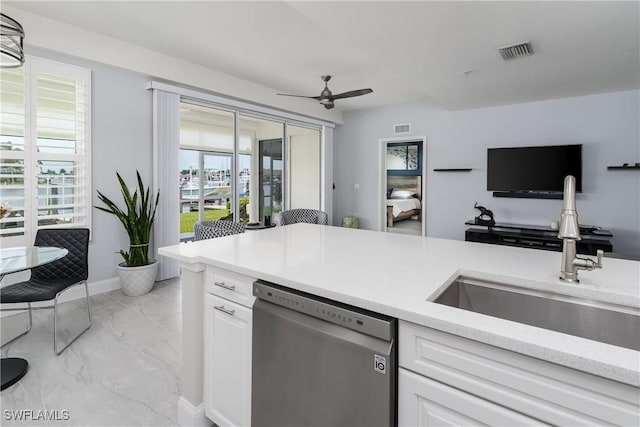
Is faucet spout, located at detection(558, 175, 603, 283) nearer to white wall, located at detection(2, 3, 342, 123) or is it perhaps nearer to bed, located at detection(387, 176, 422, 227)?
white wall, located at detection(2, 3, 342, 123)

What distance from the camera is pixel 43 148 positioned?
10.4 feet

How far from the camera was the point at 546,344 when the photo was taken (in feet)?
2.48

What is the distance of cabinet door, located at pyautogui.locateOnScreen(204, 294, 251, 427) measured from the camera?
1407mm

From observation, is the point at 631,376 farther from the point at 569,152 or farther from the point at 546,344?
the point at 569,152

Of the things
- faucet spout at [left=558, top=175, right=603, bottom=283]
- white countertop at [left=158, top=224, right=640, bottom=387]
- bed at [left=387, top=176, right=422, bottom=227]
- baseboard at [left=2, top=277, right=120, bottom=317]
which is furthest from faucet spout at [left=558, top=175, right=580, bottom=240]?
bed at [left=387, top=176, right=422, bottom=227]

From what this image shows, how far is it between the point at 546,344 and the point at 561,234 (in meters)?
0.54

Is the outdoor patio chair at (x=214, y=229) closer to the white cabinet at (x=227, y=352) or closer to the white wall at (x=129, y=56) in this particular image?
the white cabinet at (x=227, y=352)

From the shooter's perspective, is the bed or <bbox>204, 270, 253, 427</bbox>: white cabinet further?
the bed

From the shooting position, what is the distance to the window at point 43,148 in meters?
2.96

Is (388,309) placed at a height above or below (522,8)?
below

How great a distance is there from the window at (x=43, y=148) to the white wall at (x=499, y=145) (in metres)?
4.69

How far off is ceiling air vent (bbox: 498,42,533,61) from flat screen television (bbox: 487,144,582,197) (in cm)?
226

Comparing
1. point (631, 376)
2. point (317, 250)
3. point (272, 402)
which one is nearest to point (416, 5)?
point (317, 250)

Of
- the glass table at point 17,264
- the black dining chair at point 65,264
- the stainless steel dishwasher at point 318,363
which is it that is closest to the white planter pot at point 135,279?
the black dining chair at point 65,264
